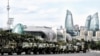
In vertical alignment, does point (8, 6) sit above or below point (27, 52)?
above

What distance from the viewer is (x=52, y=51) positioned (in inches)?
5010

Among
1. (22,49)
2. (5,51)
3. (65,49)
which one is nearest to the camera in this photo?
(5,51)

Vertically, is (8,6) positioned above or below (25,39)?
above

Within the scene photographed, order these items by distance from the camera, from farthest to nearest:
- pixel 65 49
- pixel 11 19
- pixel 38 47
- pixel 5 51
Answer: pixel 11 19 < pixel 65 49 < pixel 38 47 < pixel 5 51

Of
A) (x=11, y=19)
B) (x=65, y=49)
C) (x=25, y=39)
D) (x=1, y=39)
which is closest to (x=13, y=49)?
(x=1, y=39)

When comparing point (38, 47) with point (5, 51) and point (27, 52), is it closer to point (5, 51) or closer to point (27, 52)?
point (27, 52)

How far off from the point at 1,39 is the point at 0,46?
608 centimetres

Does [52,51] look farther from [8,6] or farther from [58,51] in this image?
[8,6]

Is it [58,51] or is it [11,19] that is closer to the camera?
[58,51]

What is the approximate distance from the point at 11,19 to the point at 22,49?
2173 inches

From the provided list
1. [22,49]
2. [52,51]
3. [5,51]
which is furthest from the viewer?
[52,51]

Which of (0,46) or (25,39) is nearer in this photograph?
(0,46)

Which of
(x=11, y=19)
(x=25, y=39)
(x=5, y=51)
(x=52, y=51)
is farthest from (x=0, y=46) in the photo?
(x=11, y=19)

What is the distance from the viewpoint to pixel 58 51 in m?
132
